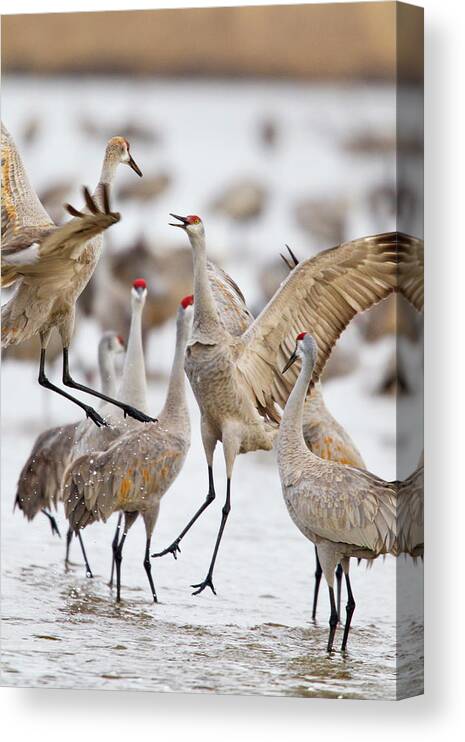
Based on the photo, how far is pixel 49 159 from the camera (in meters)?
5.50

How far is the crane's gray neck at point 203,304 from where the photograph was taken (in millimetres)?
5246

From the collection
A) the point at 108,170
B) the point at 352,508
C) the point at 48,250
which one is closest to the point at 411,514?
the point at 352,508

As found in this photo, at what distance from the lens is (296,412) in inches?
202

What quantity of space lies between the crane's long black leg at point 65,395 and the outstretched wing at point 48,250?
30 centimetres

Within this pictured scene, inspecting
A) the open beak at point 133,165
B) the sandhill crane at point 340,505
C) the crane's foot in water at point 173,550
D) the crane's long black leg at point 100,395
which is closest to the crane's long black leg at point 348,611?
the sandhill crane at point 340,505

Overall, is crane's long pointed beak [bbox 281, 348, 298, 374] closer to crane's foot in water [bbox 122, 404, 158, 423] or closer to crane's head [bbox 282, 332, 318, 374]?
crane's head [bbox 282, 332, 318, 374]

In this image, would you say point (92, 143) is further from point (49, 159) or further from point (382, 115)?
point (382, 115)

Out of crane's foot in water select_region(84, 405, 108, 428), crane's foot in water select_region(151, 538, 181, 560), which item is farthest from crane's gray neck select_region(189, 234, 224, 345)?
crane's foot in water select_region(151, 538, 181, 560)

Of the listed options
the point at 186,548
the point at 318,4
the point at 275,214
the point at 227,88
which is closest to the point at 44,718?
the point at 186,548

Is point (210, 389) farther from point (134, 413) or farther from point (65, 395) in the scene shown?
point (65, 395)

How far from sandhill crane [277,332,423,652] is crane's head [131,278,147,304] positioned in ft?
2.13

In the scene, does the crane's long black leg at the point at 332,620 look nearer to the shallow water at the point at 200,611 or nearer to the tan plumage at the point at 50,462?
the shallow water at the point at 200,611

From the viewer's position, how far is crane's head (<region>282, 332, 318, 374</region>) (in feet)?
17.0

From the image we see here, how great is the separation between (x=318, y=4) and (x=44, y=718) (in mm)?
2534
